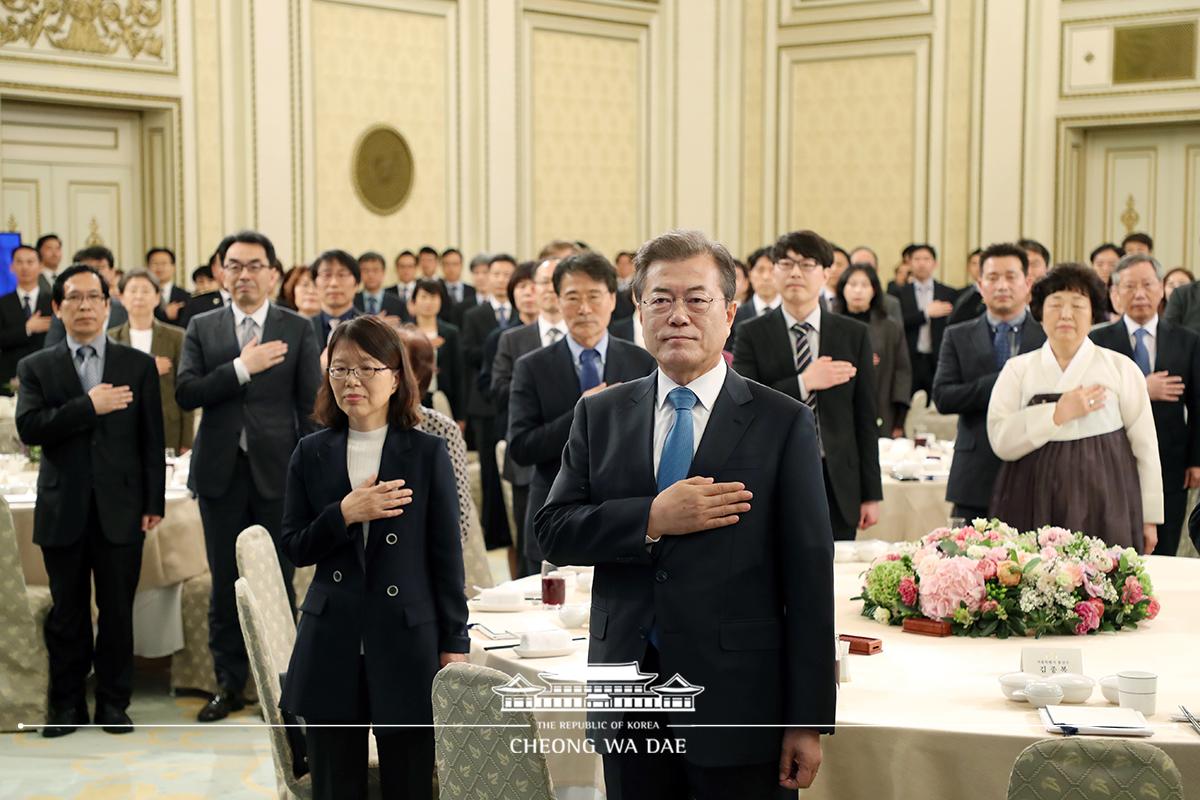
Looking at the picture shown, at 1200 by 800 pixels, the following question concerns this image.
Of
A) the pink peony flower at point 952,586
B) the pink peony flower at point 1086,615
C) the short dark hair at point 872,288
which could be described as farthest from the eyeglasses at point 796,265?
the short dark hair at point 872,288

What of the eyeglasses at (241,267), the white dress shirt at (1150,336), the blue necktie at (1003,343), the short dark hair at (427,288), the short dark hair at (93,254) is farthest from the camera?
the short dark hair at (427,288)

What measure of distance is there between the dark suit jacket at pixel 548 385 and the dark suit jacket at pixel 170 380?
10.0 ft

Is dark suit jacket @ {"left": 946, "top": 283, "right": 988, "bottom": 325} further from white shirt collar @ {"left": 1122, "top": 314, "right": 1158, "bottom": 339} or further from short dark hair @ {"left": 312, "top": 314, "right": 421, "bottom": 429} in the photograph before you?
short dark hair @ {"left": 312, "top": 314, "right": 421, "bottom": 429}

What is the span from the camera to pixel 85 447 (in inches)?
197

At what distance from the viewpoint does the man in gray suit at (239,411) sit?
5.19m

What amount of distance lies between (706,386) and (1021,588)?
4.29ft

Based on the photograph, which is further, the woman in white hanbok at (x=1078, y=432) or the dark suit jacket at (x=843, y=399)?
the dark suit jacket at (x=843, y=399)

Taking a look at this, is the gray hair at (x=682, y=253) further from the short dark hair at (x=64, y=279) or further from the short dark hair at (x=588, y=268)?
the short dark hair at (x=64, y=279)

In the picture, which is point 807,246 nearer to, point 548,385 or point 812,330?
point 812,330

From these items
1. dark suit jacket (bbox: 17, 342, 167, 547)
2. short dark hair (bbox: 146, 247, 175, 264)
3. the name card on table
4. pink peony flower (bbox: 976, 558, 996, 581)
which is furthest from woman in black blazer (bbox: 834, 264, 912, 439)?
short dark hair (bbox: 146, 247, 175, 264)

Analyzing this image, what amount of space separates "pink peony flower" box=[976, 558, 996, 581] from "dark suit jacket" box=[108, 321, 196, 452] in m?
4.78

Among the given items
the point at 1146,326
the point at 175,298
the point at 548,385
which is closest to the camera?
the point at 548,385

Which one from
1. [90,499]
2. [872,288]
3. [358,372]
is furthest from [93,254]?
[358,372]

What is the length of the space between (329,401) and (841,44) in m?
11.1
